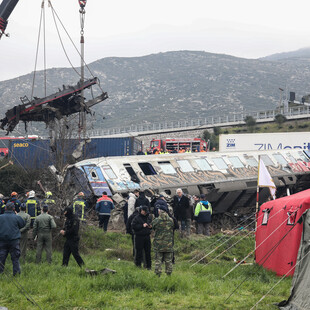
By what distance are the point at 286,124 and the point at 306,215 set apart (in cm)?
8176

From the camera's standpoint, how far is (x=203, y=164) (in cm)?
2808

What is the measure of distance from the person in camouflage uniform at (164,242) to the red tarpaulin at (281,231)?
84.8 inches

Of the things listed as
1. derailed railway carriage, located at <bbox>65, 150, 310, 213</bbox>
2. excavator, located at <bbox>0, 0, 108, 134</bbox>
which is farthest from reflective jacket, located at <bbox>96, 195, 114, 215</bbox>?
excavator, located at <bbox>0, 0, 108, 134</bbox>

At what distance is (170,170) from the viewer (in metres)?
26.6

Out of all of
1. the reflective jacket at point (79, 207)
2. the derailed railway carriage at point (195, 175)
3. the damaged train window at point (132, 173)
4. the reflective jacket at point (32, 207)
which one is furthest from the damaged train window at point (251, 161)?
the reflective jacket at point (32, 207)

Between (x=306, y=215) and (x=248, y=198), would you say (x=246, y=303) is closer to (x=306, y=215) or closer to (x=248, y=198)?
(x=306, y=215)

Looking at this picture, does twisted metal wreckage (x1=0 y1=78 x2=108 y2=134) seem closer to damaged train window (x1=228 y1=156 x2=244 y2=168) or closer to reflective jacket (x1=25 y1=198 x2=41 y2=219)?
damaged train window (x1=228 y1=156 x2=244 y2=168)

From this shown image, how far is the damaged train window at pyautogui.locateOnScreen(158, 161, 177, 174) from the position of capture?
26438 millimetres

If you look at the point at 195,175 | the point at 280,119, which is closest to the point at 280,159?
the point at 195,175

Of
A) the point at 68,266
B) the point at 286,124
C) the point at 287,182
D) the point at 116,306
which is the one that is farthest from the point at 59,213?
the point at 286,124

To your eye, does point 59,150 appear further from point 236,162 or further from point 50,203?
point 50,203

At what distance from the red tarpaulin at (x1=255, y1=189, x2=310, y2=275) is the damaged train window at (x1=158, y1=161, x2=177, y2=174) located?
32.9ft

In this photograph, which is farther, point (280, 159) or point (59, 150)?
point (280, 159)

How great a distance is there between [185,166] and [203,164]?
1186 mm
